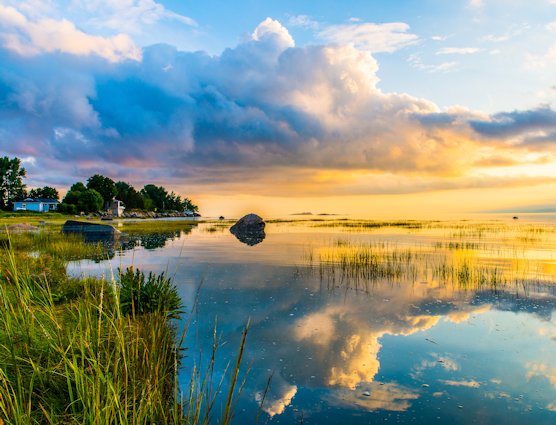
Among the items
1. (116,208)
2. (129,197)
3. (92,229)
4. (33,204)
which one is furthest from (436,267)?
(129,197)

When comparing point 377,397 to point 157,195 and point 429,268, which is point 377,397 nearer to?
point 429,268

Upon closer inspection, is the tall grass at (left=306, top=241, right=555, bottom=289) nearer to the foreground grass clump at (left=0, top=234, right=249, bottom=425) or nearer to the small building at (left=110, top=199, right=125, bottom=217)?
the foreground grass clump at (left=0, top=234, right=249, bottom=425)

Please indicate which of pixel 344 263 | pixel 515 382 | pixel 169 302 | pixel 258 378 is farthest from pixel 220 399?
pixel 344 263

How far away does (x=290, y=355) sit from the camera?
8.85 meters

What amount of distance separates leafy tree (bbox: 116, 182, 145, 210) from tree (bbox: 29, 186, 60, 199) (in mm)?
22023

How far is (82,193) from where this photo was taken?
4589 inches

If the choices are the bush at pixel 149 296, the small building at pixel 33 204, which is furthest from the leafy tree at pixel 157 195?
the bush at pixel 149 296

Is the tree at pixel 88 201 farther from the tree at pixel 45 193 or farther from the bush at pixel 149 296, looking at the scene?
the bush at pixel 149 296

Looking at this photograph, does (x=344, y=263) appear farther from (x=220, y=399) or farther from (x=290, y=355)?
(x=220, y=399)

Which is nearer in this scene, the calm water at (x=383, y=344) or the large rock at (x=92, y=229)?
the calm water at (x=383, y=344)

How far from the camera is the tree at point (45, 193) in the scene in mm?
137625

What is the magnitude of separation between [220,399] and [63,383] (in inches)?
113

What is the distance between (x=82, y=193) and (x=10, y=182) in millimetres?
26981

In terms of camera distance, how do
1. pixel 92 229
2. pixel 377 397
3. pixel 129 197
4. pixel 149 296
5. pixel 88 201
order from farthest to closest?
1. pixel 129 197
2. pixel 88 201
3. pixel 92 229
4. pixel 149 296
5. pixel 377 397
